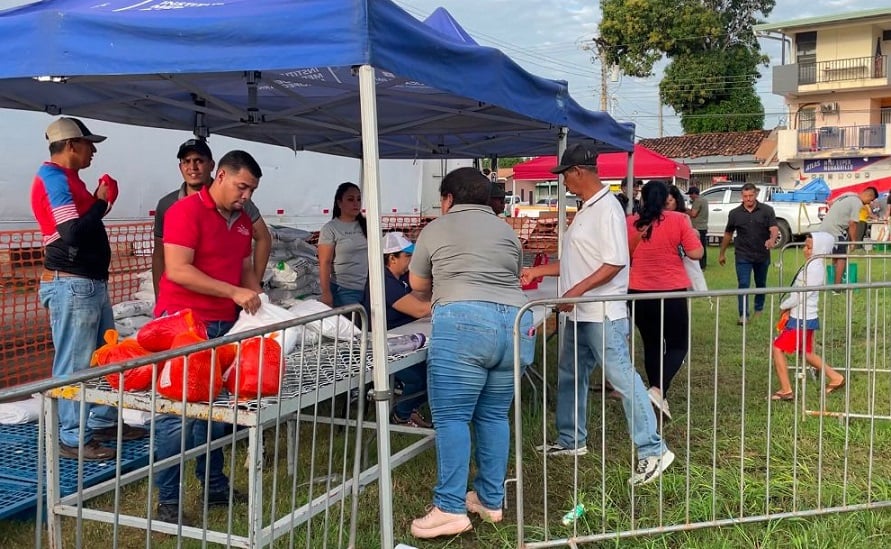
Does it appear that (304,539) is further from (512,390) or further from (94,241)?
(94,241)

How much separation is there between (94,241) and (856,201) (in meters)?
10.1

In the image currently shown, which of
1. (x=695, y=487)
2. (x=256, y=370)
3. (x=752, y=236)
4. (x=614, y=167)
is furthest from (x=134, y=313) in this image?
(x=614, y=167)

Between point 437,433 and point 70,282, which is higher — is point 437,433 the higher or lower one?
the lower one

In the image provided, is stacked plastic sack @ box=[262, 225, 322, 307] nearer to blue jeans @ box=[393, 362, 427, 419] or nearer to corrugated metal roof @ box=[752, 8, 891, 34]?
blue jeans @ box=[393, 362, 427, 419]

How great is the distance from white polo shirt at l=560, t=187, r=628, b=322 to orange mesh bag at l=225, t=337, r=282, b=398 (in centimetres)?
178

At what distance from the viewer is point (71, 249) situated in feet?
12.7

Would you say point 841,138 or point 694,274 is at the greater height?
point 841,138

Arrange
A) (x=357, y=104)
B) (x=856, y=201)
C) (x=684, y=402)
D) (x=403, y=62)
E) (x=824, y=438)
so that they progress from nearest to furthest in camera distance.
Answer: (x=403, y=62), (x=824, y=438), (x=357, y=104), (x=684, y=402), (x=856, y=201)

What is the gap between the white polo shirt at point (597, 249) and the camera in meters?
4.15

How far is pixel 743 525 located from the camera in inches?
144

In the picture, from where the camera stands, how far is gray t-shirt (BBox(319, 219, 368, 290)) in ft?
17.9

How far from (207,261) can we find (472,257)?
117 centimetres

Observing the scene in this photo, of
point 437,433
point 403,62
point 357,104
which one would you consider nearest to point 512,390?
point 437,433

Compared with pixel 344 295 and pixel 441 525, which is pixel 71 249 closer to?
pixel 344 295
